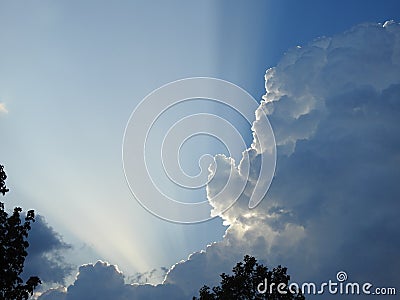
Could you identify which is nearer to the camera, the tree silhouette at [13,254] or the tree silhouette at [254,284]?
the tree silhouette at [13,254]

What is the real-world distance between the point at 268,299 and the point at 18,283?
2400 cm

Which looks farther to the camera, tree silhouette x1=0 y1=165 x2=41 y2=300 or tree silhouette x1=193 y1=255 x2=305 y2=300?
tree silhouette x1=193 y1=255 x2=305 y2=300

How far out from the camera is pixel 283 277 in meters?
40.2

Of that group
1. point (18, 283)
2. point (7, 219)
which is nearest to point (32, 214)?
point (7, 219)

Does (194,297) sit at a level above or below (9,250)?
above

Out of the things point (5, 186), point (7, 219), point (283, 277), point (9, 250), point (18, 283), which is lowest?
point (18, 283)

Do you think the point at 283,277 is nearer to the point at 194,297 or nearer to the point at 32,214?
the point at 194,297

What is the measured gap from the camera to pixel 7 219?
24.6 meters

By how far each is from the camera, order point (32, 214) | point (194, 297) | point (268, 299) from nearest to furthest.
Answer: point (32, 214) < point (268, 299) < point (194, 297)

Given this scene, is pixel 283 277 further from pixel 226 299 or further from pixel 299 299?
pixel 226 299

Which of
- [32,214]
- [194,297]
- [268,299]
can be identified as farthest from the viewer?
[194,297]

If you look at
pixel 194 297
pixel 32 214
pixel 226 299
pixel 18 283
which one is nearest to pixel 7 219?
pixel 32 214

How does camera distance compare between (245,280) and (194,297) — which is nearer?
(245,280)

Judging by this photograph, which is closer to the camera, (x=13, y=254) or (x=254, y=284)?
(x=13, y=254)
